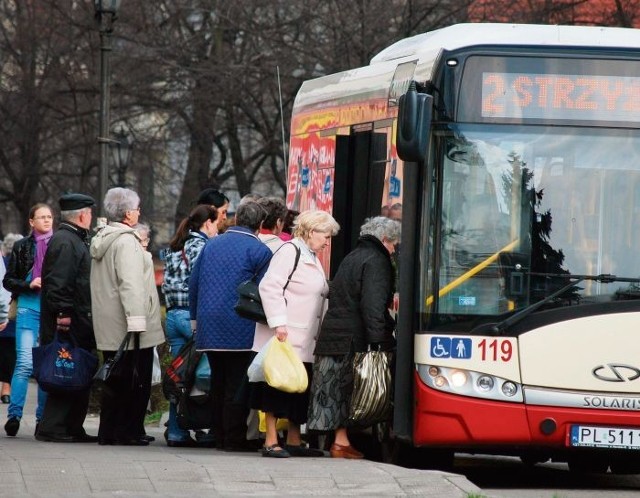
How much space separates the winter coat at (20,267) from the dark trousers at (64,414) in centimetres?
113

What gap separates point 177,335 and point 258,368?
1.92 metres

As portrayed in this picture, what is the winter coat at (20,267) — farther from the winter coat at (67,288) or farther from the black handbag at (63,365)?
the black handbag at (63,365)

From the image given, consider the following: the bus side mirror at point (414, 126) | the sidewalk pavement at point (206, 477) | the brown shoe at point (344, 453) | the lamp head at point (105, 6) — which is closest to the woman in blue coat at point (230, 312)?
the brown shoe at point (344, 453)

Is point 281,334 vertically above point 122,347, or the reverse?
point 281,334

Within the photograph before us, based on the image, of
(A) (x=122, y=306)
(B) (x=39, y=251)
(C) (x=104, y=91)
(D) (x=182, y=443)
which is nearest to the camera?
(A) (x=122, y=306)

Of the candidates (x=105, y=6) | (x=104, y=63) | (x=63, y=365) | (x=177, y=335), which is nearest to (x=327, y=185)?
(x=177, y=335)

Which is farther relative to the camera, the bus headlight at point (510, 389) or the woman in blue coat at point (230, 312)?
the woman in blue coat at point (230, 312)

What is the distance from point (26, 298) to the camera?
12.8 metres

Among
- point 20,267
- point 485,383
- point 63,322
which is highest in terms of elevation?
point 20,267

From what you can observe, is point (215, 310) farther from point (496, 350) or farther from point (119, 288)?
point (496, 350)

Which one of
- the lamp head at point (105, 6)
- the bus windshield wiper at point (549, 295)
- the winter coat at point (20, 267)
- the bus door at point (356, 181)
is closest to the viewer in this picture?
the bus windshield wiper at point (549, 295)

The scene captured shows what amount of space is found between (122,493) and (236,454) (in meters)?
2.56

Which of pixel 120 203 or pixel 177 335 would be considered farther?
pixel 177 335

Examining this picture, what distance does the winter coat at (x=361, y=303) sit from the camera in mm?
10352
